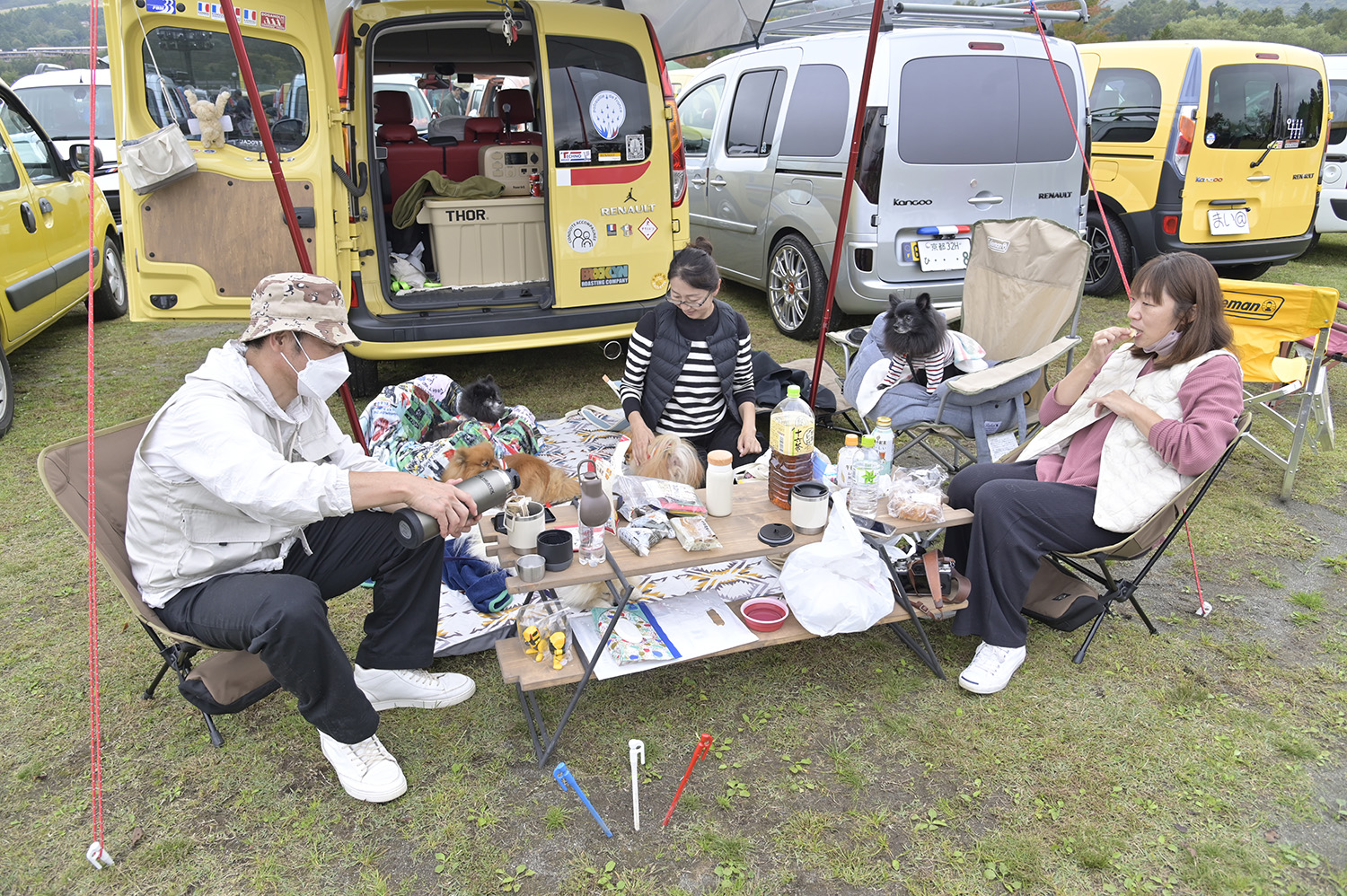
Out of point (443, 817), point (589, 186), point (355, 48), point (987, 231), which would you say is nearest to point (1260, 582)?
point (987, 231)

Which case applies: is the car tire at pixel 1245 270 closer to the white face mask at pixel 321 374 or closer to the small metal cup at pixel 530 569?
the small metal cup at pixel 530 569

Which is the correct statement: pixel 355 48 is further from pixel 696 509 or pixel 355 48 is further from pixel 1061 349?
pixel 1061 349

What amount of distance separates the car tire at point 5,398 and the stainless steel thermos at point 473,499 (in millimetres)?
3694

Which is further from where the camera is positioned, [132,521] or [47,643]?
[47,643]

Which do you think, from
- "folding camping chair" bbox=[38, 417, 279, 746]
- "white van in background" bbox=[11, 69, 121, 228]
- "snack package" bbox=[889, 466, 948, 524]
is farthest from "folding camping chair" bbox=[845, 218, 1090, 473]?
"white van in background" bbox=[11, 69, 121, 228]

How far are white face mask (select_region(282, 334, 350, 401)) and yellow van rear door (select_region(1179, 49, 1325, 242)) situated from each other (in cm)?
686

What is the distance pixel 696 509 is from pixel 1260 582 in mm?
2416

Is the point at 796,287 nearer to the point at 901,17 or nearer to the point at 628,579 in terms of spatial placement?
the point at 901,17

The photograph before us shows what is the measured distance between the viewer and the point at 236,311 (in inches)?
153

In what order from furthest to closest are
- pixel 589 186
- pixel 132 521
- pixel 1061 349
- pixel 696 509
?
pixel 589 186 → pixel 1061 349 → pixel 696 509 → pixel 132 521

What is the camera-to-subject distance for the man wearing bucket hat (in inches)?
78.8

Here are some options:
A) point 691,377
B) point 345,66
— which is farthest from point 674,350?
point 345,66

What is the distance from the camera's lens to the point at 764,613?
2.63m

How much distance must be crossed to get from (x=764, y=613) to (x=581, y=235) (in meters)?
2.85
